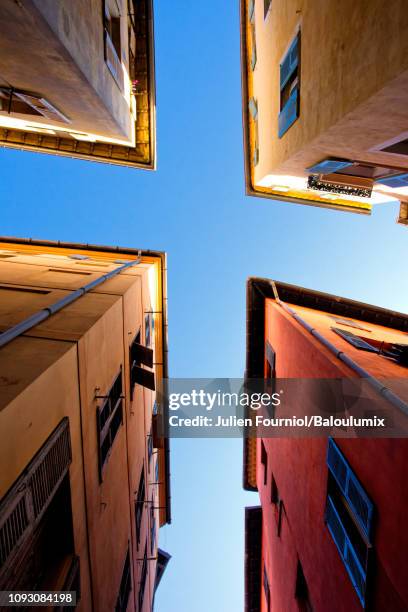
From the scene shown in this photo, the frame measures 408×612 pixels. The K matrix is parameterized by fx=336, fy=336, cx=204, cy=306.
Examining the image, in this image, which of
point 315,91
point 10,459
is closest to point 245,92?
point 315,91

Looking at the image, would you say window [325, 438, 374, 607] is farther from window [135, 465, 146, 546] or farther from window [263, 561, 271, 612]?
window [263, 561, 271, 612]

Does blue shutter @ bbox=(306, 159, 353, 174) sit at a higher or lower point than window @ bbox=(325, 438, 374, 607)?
higher

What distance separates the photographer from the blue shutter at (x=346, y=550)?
472 centimetres

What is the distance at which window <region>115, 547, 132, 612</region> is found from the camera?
776 centimetres

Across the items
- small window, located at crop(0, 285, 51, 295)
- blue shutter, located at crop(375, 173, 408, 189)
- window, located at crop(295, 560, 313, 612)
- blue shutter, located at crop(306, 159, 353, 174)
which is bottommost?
window, located at crop(295, 560, 313, 612)

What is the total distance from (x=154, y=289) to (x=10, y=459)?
37.8 ft

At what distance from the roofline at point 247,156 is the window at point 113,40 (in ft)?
18.8

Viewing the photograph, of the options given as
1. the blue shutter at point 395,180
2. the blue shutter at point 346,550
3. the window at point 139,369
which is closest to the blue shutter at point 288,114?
the blue shutter at point 395,180

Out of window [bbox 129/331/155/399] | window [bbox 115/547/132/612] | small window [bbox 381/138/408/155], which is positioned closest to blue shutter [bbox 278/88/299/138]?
small window [bbox 381/138/408/155]

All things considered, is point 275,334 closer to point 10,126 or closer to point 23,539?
point 23,539

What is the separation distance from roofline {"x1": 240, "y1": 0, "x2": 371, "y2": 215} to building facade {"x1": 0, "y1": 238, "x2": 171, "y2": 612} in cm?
763

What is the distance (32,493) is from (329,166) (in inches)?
359

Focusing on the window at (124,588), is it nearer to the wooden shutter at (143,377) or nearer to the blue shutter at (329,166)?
the wooden shutter at (143,377)

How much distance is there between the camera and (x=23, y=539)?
341cm
